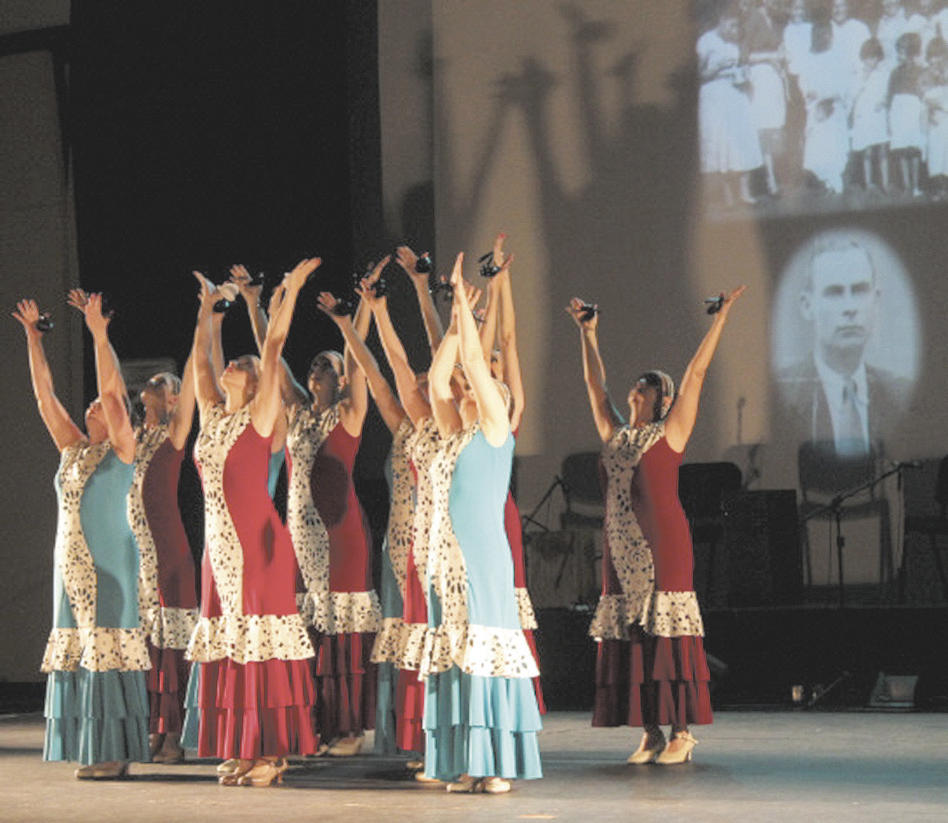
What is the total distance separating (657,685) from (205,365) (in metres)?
1.99

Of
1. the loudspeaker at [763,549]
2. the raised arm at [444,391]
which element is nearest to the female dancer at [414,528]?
the raised arm at [444,391]

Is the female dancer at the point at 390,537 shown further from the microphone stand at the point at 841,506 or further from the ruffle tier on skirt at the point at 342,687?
the microphone stand at the point at 841,506

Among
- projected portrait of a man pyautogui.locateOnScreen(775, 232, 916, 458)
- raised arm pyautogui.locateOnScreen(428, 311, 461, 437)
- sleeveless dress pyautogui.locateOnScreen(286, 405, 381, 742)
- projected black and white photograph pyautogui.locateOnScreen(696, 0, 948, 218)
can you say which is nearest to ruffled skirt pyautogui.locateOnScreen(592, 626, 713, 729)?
sleeveless dress pyautogui.locateOnScreen(286, 405, 381, 742)

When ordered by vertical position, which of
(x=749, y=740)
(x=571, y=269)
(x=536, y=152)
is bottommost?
(x=749, y=740)

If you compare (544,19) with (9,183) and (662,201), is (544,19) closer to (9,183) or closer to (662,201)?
(662,201)

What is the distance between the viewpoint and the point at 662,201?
9.31m

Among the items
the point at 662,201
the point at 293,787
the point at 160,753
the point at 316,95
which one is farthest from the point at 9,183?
the point at 293,787

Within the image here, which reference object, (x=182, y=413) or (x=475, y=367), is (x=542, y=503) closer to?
(x=182, y=413)

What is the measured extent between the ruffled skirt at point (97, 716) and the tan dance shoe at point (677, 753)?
1.85 metres

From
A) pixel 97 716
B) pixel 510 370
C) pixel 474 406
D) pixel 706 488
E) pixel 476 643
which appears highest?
pixel 510 370

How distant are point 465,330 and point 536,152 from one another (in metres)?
4.84

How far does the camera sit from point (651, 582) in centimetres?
601

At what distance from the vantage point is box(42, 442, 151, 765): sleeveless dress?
18.9 feet

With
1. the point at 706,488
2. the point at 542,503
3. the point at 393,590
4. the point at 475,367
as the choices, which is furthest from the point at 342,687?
the point at 542,503
